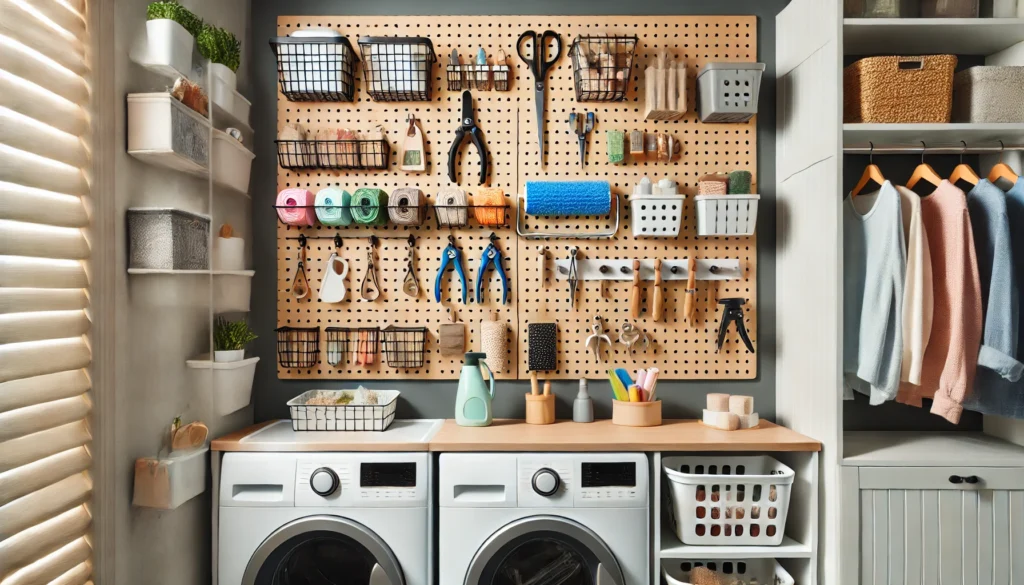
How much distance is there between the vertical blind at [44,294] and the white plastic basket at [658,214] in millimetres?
1751

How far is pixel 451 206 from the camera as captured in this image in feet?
7.55

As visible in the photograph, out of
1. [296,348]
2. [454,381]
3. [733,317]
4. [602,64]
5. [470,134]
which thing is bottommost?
[454,381]

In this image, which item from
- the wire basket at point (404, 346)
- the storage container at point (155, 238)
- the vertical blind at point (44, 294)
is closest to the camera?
the vertical blind at point (44, 294)

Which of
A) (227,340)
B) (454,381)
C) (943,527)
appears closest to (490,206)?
(454,381)

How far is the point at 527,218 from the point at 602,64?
2.14 ft

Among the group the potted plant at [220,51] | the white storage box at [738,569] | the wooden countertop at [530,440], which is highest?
the potted plant at [220,51]

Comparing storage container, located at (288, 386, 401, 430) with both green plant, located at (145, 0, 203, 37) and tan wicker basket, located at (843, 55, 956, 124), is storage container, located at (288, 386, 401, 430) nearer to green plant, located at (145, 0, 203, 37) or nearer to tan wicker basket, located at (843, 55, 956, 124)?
green plant, located at (145, 0, 203, 37)

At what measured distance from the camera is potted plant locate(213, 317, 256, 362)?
2.09 metres

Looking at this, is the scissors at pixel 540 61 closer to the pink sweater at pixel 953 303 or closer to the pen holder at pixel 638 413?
the pen holder at pixel 638 413

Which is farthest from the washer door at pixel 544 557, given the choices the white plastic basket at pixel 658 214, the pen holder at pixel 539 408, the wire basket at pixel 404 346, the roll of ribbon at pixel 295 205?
the roll of ribbon at pixel 295 205

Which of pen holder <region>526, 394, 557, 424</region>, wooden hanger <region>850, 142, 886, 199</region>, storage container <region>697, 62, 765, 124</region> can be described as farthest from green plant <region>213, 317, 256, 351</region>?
wooden hanger <region>850, 142, 886, 199</region>

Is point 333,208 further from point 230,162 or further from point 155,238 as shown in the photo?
point 155,238

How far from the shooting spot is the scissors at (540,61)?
241 centimetres

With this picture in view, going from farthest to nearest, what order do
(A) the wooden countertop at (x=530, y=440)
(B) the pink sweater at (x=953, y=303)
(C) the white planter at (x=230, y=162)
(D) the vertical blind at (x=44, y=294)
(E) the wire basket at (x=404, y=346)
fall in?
(E) the wire basket at (x=404, y=346) → (C) the white planter at (x=230, y=162) → (A) the wooden countertop at (x=530, y=440) → (B) the pink sweater at (x=953, y=303) → (D) the vertical blind at (x=44, y=294)
